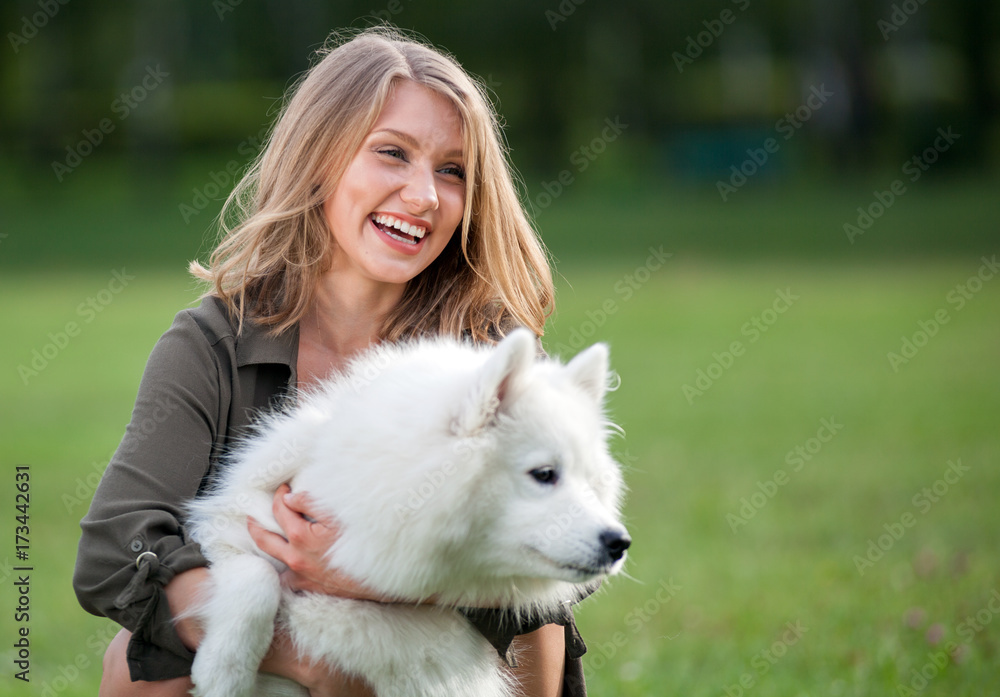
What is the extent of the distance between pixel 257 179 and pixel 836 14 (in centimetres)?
3014

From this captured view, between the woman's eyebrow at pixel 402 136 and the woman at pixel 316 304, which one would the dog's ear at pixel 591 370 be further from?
the woman's eyebrow at pixel 402 136

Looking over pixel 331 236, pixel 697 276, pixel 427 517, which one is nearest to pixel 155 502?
pixel 427 517

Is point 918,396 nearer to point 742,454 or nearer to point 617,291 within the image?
point 742,454

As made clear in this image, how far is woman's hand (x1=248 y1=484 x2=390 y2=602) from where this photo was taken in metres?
2.67

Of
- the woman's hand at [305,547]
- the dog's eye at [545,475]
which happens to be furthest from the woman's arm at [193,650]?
the dog's eye at [545,475]

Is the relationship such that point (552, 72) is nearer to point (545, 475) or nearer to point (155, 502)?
point (155, 502)

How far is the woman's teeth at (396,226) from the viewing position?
319 cm

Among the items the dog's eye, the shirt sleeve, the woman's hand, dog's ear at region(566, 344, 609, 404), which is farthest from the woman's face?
the dog's eye

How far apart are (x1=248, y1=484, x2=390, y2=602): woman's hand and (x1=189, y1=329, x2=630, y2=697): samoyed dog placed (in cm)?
3

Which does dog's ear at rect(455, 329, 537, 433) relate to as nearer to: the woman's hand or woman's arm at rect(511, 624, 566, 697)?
the woman's hand

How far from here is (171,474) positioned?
2.90m

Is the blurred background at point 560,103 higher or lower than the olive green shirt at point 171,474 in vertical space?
lower

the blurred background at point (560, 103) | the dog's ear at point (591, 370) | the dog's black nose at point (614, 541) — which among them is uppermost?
the dog's ear at point (591, 370)

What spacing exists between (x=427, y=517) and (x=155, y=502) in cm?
84
